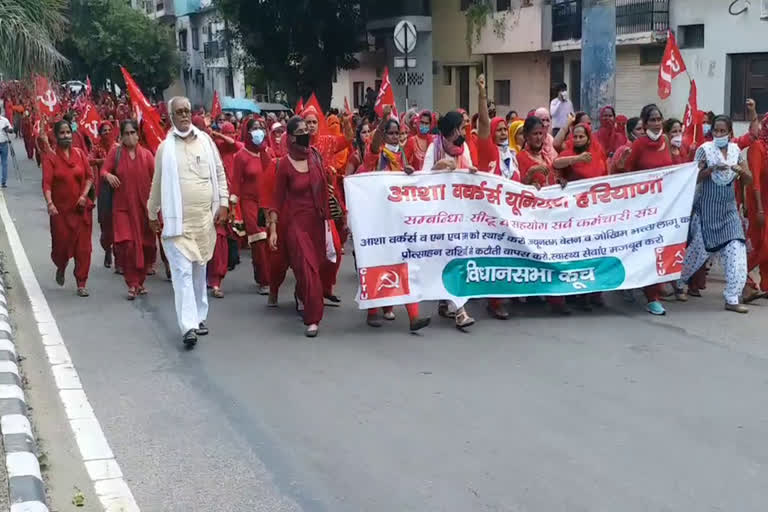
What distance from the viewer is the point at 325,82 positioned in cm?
3316

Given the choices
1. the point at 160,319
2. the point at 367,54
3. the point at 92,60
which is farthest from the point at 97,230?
the point at 92,60

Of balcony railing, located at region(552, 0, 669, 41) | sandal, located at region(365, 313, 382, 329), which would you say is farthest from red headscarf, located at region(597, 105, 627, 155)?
balcony railing, located at region(552, 0, 669, 41)

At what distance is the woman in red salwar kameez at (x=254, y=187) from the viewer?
35.0 feet

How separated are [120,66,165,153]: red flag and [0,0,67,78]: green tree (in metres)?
2.85

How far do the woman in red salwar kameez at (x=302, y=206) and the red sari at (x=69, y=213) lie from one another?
286 centimetres

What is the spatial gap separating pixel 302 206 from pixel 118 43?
42924 millimetres

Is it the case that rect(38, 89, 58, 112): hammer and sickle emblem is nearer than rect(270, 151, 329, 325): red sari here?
No

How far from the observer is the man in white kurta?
805 cm

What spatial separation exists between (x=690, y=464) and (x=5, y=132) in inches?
836

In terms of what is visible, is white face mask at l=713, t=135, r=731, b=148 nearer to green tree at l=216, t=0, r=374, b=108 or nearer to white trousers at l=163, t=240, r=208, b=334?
white trousers at l=163, t=240, r=208, b=334

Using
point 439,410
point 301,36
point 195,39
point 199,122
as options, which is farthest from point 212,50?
point 439,410

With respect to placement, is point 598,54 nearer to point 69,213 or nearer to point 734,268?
point 734,268

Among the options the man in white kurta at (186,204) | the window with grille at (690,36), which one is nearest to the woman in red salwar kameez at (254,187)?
the man in white kurta at (186,204)

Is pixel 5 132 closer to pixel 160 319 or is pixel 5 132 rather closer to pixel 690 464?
pixel 160 319
